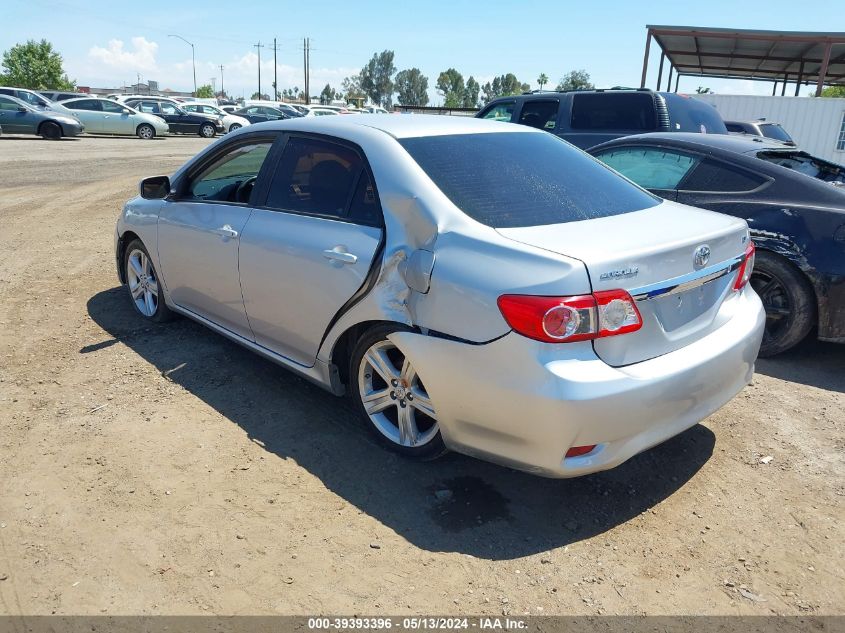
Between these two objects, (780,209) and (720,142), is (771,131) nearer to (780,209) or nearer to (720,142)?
A: (720,142)

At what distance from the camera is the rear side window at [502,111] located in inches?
413

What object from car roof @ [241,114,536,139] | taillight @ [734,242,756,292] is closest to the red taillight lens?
taillight @ [734,242,756,292]

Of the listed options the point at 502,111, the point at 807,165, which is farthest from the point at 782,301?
the point at 502,111

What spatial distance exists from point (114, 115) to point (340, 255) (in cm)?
2693

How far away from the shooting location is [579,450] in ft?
9.04

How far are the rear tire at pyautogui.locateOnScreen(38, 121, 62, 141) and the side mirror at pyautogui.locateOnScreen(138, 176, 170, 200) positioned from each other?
21.6m

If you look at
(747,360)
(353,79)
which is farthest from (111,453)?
(353,79)

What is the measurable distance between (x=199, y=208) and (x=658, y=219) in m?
2.90

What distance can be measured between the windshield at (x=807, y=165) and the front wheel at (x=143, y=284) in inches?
183

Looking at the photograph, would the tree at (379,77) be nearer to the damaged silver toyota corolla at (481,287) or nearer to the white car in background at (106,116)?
the white car in background at (106,116)

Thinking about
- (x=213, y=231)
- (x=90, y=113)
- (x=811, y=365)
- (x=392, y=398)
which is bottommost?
(x=811, y=365)

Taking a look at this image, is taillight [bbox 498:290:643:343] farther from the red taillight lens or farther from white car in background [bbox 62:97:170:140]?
white car in background [bbox 62:97:170:140]

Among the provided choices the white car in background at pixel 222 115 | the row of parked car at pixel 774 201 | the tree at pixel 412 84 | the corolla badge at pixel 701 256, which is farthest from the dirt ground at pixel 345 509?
the tree at pixel 412 84

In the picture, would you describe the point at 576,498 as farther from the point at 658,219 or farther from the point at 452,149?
the point at 452,149
